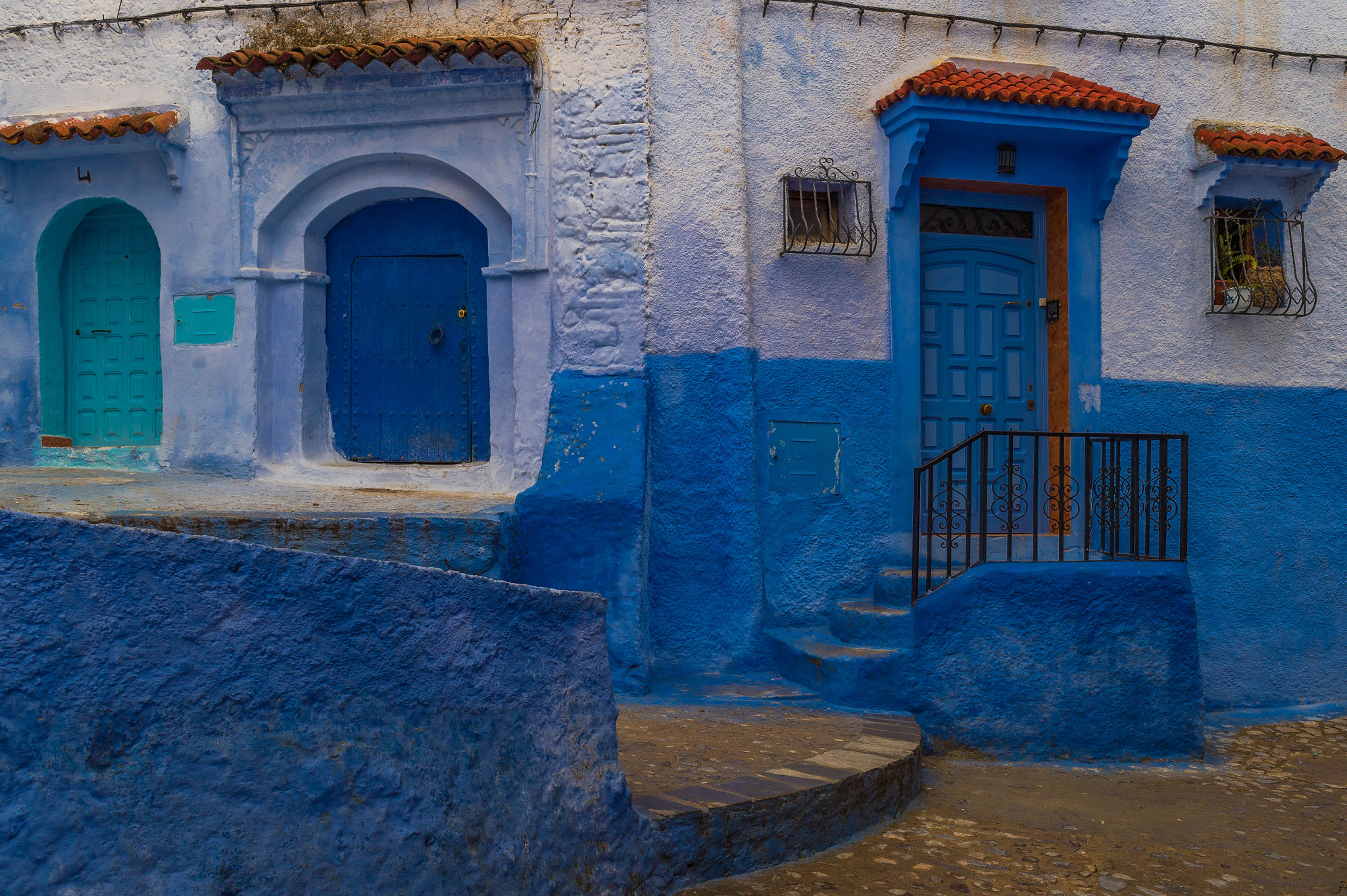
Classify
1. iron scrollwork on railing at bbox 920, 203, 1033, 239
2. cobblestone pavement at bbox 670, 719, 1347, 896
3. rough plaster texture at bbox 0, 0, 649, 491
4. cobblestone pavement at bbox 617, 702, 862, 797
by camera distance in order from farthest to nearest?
iron scrollwork on railing at bbox 920, 203, 1033, 239, rough plaster texture at bbox 0, 0, 649, 491, cobblestone pavement at bbox 617, 702, 862, 797, cobblestone pavement at bbox 670, 719, 1347, 896

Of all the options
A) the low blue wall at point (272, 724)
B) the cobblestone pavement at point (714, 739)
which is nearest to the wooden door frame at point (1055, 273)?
the cobblestone pavement at point (714, 739)

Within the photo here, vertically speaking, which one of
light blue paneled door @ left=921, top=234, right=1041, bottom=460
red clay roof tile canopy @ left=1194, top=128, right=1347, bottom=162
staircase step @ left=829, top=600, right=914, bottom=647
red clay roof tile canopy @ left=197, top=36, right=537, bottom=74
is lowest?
staircase step @ left=829, top=600, right=914, bottom=647

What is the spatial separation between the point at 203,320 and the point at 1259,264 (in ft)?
24.5

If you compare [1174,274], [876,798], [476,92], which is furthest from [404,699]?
[1174,274]

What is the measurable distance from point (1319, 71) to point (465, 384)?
262 inches

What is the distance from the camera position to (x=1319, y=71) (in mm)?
7547

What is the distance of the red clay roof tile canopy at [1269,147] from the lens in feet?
22.7

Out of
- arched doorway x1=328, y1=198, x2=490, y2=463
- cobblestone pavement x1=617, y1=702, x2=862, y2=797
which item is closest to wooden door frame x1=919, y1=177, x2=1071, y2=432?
cobblestone pavement x1=617, y1=702, x2=862, y2=797

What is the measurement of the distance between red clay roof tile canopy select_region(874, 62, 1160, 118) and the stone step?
3402 mm

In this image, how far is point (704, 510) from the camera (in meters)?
6.23

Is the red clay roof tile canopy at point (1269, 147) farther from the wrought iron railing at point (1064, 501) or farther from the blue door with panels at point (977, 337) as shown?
the wrought iron railing at point (1064, 501)

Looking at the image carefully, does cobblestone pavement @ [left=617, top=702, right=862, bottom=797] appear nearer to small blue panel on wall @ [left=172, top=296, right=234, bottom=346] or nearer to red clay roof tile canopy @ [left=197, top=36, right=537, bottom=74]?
small blue panel on wall @ [left=172, top=296, right=234, bottom=346]

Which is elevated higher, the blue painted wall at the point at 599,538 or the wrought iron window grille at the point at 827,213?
the wrought iron window grille at the point at 827,213

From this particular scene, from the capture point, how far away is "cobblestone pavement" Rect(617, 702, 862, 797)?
4.07m
